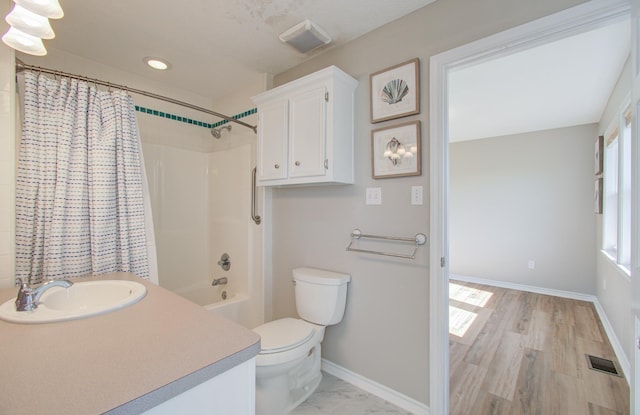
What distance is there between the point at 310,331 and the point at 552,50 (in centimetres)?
261

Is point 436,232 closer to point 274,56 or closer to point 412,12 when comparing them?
point 412,12

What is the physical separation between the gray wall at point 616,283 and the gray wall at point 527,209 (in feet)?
0.86

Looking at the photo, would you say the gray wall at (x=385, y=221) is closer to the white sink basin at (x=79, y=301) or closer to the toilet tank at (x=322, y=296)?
the toilet tank at (x=322, y=296)

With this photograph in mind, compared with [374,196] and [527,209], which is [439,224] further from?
[527,209]

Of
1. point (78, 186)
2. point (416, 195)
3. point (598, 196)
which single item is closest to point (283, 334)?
point (416, 195)

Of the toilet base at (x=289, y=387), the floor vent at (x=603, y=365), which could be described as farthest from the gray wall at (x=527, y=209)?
the toilet base at (x=289, y=387)

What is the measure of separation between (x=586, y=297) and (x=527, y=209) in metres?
1.29

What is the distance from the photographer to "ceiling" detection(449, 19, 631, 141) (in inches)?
78.9

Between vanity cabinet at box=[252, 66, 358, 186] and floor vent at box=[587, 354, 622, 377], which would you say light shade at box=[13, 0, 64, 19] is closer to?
vanity cabinet at box=[252, 66, 358, 186]

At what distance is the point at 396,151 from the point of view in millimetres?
1682

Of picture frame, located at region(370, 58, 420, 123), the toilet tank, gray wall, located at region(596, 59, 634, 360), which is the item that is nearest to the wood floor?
gray wall, located at region(596, 59, 634, 360)

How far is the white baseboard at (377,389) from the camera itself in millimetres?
1605

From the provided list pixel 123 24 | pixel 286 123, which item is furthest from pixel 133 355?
pixel 123 24

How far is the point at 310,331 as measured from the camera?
68.3 inches
